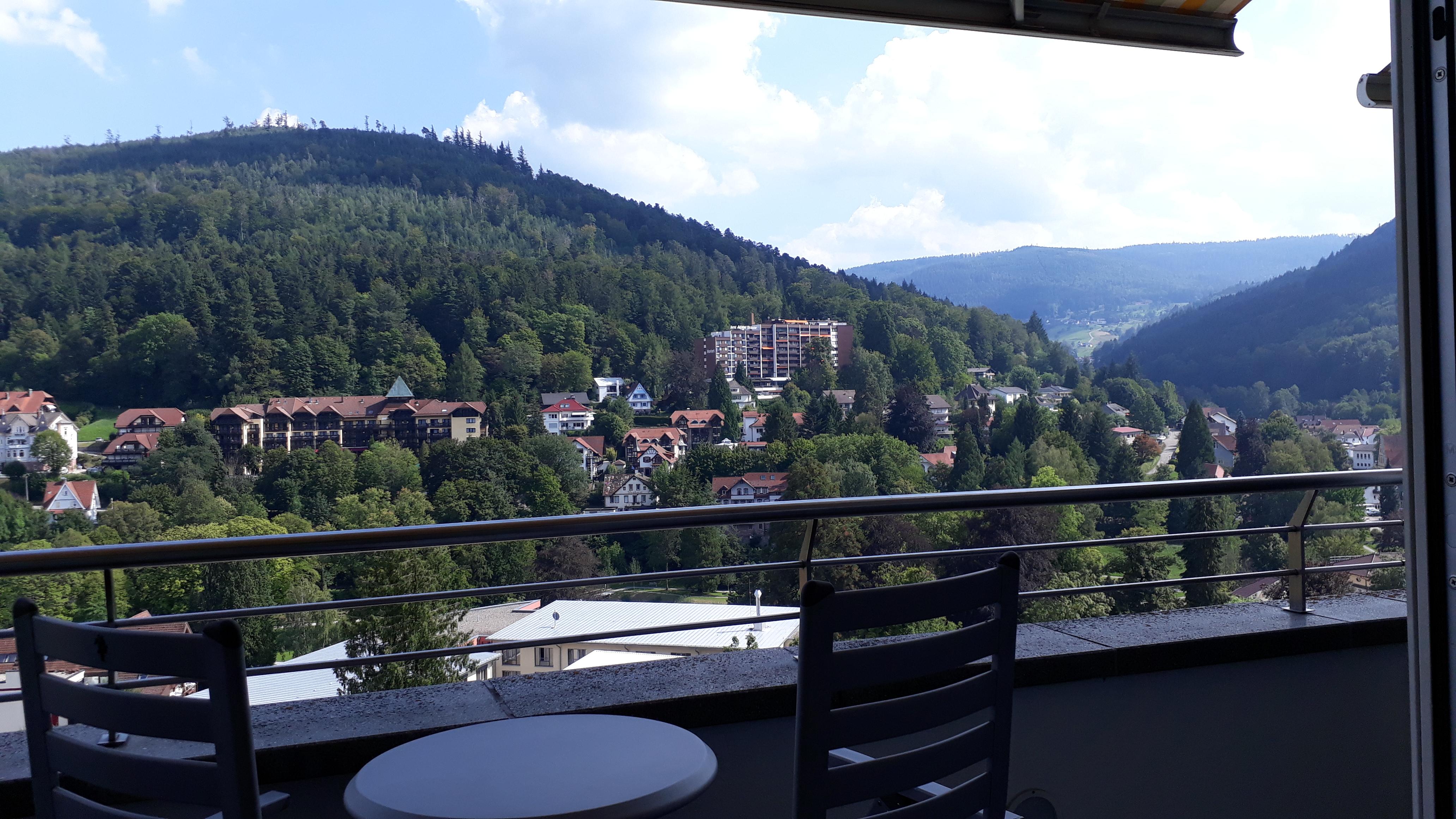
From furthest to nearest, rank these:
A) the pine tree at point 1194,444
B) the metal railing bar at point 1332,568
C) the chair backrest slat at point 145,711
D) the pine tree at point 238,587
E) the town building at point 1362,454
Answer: the pine tree at point 1194,444 → the town building at point 1362,454 → the pine tree at point 238,587 → the metal railing bar at point 1332,568 → the chair backrest slat at point 145,711

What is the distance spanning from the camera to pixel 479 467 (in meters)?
41.5

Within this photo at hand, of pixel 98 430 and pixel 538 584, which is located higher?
pixel 98 430

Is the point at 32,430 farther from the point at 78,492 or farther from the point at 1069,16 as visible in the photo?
the point at 1069,16

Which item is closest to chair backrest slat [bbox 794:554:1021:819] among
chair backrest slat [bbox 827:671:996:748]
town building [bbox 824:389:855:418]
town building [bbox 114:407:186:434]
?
chair backrest slat [bbox 827:671:996:748]

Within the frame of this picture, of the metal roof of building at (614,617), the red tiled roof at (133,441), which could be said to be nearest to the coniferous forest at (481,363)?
the red tiled roof at (133,441)

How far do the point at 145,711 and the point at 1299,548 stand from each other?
3025 millimetres

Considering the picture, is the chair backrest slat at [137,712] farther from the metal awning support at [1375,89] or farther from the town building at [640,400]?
the town building at [640,400]

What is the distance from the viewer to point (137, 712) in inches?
50.3

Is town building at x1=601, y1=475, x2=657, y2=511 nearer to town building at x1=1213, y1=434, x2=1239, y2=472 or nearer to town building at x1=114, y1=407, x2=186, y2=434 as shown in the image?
town building at x1=114, y1=407, x2=186, y2=434

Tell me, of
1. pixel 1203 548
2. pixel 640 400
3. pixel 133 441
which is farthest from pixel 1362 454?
pixel 133 441

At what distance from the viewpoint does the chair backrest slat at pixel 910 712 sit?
140cm

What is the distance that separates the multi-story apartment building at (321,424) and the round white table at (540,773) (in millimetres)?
41200

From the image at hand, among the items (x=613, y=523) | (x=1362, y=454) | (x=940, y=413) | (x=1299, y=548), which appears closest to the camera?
(x=613, y=523)

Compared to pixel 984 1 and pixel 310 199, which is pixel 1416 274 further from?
pixel 310 199
